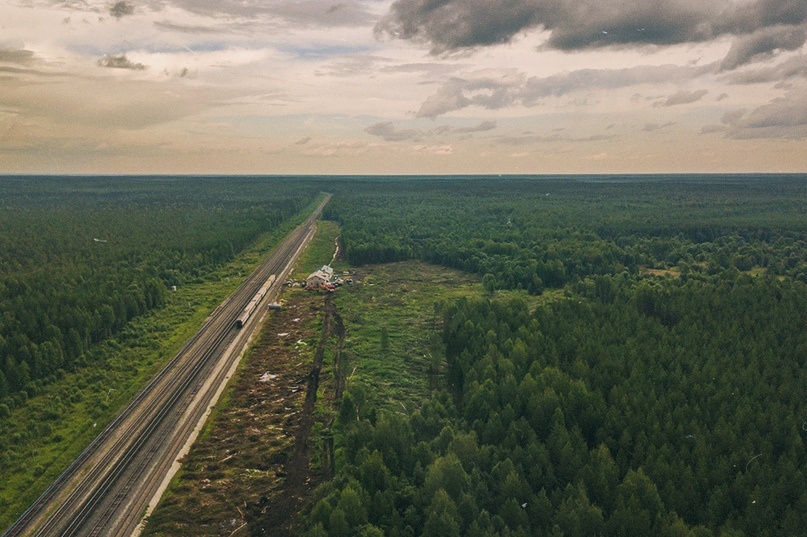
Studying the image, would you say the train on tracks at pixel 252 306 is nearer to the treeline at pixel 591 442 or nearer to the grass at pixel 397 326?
the grass at pixel 397 326

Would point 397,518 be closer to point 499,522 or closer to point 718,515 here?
point 499,522

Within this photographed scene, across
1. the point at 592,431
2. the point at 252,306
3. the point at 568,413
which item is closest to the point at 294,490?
the point at 568,413

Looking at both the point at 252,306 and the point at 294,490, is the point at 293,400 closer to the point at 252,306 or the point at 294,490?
the point at 294,490

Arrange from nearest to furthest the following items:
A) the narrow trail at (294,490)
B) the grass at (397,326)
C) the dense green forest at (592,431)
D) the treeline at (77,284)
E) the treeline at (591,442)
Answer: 1. the treeline at (591,442)
2. the dense green forest at (592,431)
3. the narrow trail at (294,490)
4. the grass at (397,326)
5. the treeline at (77,284)

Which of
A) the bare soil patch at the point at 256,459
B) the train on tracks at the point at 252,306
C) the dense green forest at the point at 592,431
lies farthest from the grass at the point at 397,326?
the train on tracks at the point at 252,306

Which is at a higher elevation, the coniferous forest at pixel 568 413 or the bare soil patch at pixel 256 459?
the coniferous forest at pixel 568 413

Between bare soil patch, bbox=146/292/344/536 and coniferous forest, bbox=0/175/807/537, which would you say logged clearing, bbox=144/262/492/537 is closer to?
bare soil patch, bbox=146/292/344/536

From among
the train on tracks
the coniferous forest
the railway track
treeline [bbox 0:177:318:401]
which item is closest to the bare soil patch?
the railway track
